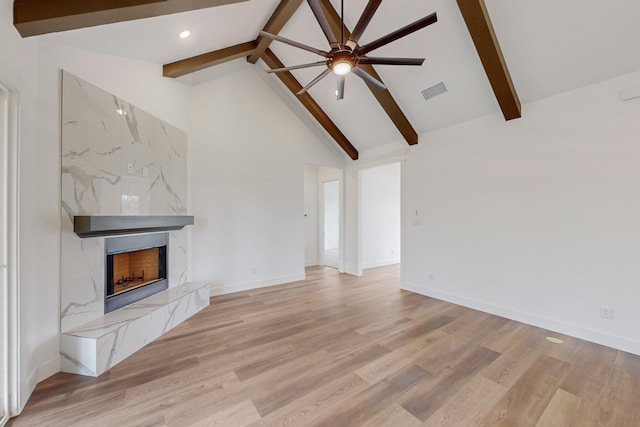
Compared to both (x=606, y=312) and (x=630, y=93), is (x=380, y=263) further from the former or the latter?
(x=630, y=93)

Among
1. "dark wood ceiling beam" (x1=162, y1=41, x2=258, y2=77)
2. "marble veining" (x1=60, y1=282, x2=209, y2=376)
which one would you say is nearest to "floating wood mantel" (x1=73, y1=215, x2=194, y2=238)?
"marble veining" (x1=60, y1=282, x2=209, y2=376)

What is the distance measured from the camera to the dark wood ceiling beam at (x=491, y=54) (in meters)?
2.53

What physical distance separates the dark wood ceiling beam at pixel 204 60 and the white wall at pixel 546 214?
3.18 m

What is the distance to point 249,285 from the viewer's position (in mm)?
4578

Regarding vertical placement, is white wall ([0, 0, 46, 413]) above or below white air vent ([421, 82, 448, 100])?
below

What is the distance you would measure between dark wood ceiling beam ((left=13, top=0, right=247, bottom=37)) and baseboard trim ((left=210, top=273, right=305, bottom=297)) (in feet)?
11.1

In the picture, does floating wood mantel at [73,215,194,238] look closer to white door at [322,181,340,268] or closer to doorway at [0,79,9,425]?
doorway at [0,79,9,425]

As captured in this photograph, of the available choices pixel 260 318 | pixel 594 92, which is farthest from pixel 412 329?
pixel 594 92

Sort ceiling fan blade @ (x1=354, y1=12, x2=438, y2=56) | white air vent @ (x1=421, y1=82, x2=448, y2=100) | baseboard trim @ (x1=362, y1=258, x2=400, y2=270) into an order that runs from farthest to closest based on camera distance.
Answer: baseboard trim @ (x1=362, y1=258, x2=400, y2=270), white air vent @ (x1=421, y1=82, x2=448, y2=100), ceiling fan blade @ (x1=354, y1=12, x2=438, y2=56)

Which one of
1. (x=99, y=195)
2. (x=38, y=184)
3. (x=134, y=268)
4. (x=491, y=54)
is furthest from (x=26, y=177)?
(x=491, y=54)

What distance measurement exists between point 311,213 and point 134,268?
4284mm

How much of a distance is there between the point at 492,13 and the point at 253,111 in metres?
3.57

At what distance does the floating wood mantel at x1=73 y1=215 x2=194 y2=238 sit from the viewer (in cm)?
226

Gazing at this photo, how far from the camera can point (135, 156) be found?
2.95 metres
